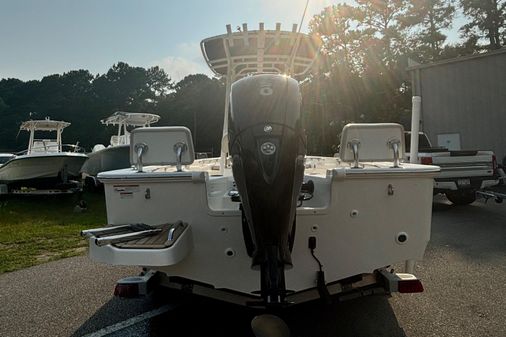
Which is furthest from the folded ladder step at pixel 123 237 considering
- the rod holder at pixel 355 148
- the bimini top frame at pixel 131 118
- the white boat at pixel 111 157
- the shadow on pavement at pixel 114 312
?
the bimini top frame at pixel 131 118

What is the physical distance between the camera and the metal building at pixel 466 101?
46.3ft

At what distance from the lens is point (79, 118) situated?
177 ft

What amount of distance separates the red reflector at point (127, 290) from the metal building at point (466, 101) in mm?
14279

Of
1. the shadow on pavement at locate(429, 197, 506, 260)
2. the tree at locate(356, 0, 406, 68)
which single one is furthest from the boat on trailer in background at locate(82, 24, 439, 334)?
the tree at locate(356, 0, 406, 68)

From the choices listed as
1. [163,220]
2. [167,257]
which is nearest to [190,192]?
[163,220]

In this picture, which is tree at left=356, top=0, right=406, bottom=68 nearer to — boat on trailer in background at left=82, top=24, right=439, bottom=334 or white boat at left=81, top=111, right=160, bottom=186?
white boat at left=81, top=111, right=160, bottom=186

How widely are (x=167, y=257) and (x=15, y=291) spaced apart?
9.74ft

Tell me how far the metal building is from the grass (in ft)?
39.7

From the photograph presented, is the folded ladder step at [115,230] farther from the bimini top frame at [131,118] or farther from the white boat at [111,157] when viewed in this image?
the bimini top frame at [131,118]

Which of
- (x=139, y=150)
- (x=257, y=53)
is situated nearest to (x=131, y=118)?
(x=257, y=53)

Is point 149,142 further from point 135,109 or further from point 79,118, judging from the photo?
point 79,118

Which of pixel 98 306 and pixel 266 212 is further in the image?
pixel 98 306

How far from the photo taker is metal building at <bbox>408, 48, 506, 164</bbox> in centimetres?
1412

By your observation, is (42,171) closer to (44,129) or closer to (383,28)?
(44,129)
